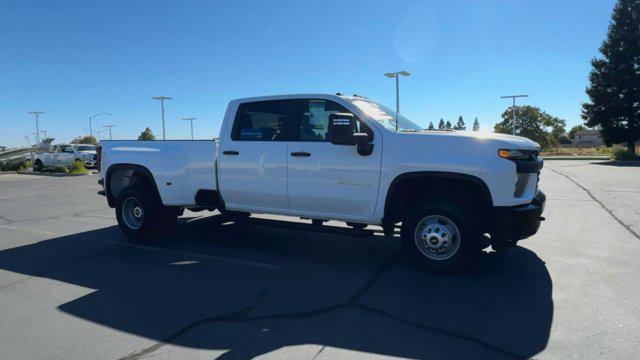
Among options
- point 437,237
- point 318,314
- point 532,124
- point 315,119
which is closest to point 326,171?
point 315,119

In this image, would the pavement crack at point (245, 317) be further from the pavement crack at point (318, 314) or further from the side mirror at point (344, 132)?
the side mirror at point (344, 132)

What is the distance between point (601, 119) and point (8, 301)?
127 ft

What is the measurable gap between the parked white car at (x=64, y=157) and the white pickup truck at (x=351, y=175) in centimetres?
2232

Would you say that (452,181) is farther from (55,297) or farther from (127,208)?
(127,208)

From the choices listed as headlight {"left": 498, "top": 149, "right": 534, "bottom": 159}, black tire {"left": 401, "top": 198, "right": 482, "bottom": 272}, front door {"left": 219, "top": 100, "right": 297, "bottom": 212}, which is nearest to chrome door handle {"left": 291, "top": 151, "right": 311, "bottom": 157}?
front door {"left": 219, "top": 100, "right": 297, "bottom": 212}

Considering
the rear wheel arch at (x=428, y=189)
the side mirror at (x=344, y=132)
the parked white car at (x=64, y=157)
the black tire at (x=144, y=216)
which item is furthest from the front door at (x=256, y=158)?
the parked white car at (x=64, y=157)

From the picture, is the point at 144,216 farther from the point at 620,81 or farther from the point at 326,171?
the point at 620,81

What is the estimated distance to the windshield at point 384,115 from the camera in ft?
17.4

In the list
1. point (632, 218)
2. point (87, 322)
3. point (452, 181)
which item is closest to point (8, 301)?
point (87, 322)

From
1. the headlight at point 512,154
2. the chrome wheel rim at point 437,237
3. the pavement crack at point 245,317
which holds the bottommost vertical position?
the pavement crack at point 245,317

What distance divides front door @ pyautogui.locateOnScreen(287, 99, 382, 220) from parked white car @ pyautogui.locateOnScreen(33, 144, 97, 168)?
24.4 metres

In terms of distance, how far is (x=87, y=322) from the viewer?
371 centimetres

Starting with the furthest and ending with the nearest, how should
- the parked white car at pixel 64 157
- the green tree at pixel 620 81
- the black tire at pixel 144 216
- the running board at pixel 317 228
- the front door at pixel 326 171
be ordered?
the green tree at pixel 620 81 → the parked white car at pixel 64 157 → the black tire at pixel 144 216 → the running board at pixel 317 228 → the front door at pixel 326 171

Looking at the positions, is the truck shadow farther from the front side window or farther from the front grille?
the front side window
